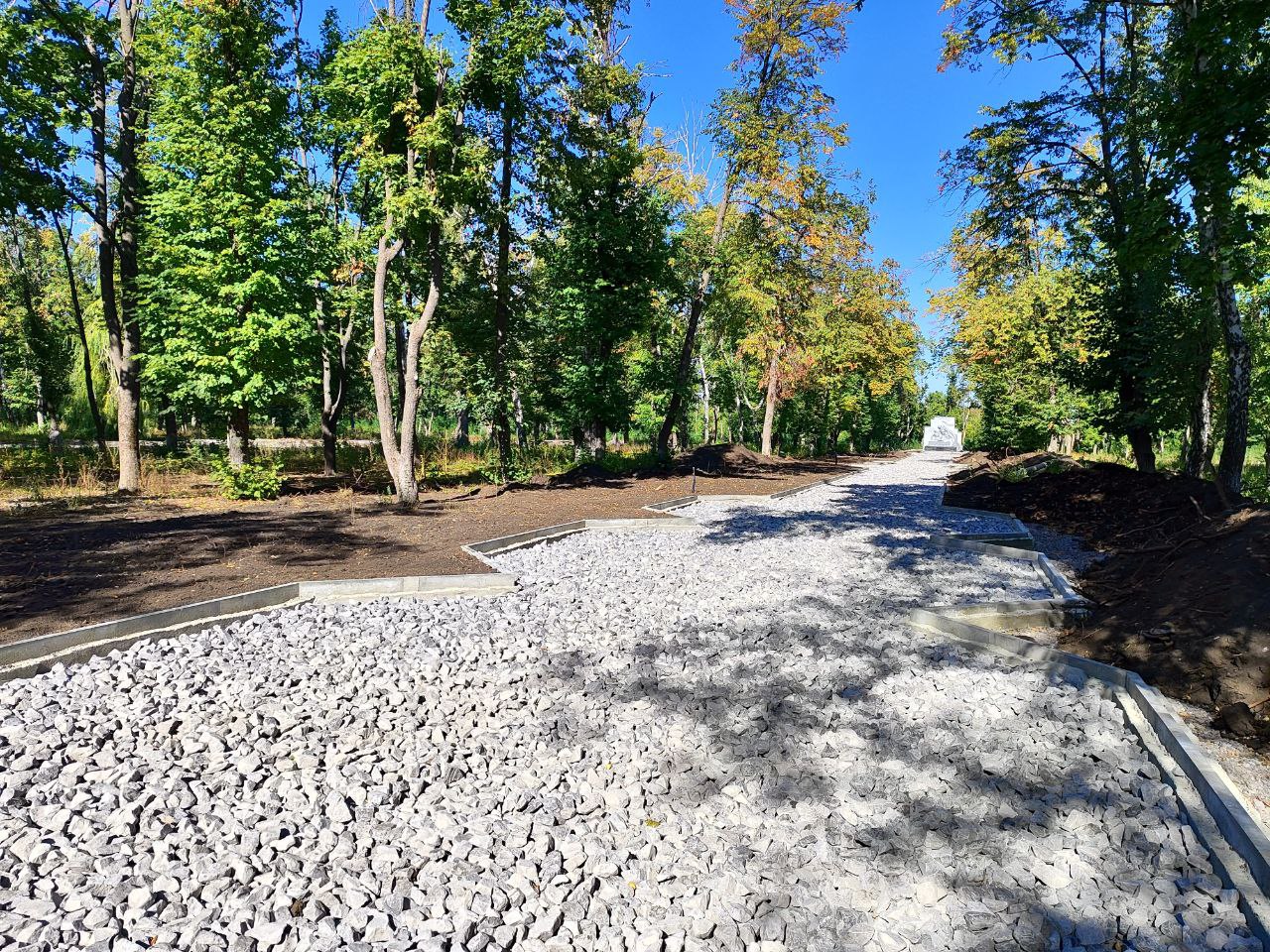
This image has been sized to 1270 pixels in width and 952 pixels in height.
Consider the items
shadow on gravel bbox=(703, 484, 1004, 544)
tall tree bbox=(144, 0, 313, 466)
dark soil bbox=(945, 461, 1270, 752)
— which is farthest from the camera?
tall tree bbox=(144, 0, 313, 466)

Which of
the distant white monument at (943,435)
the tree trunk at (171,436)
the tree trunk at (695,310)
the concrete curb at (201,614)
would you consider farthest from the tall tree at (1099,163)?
the distant white monument at (943,435)

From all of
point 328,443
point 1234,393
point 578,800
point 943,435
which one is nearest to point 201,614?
point 578,800

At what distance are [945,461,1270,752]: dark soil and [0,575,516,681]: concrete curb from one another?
18.0ft

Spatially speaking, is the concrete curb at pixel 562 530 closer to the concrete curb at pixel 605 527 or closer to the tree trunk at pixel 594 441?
the concrete curb at pixel 605 527

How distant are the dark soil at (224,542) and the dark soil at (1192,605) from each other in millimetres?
6216

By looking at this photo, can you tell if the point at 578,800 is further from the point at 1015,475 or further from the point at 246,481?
the point at 1015,475

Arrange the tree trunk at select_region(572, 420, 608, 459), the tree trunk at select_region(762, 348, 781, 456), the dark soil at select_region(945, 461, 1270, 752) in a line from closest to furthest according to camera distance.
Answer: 1. the dark soil at select_region(945, 461, 1270, 752)
2. the tree trunk at select_region(572, 420, 608, 459)
3. the tree trunk at select_region(762, 348, 781, 456)

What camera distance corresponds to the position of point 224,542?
714 centimetres

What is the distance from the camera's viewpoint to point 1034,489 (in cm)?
1259

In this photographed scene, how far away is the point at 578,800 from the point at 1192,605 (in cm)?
474

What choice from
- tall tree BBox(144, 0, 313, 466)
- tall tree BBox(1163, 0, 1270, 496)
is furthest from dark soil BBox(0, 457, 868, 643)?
tall tree BBox(1163, 0, 1270, 496)

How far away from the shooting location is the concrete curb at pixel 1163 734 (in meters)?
2.21

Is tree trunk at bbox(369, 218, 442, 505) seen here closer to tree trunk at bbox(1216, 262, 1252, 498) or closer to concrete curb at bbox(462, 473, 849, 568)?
concrete curb at bbox(462, 473, 849, 568)

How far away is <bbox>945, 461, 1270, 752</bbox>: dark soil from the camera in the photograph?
11.9 ft
